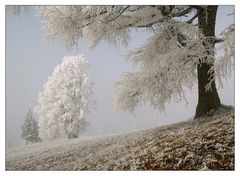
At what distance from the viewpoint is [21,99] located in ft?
17.7

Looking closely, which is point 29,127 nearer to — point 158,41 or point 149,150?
point 149,150

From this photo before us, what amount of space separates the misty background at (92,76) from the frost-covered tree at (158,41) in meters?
0.10

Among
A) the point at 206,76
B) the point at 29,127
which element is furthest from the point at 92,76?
the point at 206,76

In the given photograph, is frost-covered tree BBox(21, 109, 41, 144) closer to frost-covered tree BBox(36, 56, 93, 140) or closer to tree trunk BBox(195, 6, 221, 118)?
frost-covered tree BBox(36, 56, 93, 140)

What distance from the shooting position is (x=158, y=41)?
605 centimetres

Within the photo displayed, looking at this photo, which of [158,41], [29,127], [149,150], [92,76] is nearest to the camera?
[149,150]

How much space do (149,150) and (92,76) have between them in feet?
4.31

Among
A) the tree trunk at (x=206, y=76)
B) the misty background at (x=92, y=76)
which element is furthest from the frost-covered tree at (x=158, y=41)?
the misty background at (x=92, y=76)

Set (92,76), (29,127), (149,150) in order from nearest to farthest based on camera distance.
Result: (149,150), (29,127), (92,76)

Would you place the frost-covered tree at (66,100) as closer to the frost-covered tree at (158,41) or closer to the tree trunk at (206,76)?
the frost-covered tree at (158,41)

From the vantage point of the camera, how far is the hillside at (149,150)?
466cm

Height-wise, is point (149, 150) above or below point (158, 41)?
below

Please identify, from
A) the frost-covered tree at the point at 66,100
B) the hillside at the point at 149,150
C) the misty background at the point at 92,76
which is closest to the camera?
the hillside at the point at 149,150

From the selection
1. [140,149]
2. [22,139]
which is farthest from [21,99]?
[140,149]
